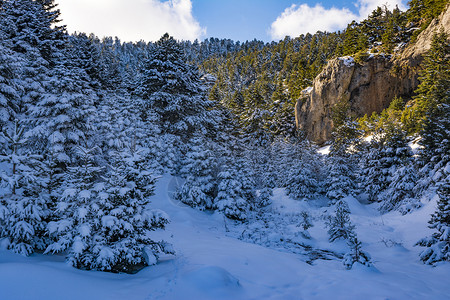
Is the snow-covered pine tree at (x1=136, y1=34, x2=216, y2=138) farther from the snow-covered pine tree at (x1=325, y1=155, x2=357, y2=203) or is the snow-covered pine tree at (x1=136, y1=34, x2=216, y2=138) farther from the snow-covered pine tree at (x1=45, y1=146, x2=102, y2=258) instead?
the snow-covered pine tree at (x1=45, y1=146, x2=102, y2=258)

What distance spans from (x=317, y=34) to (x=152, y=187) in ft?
468

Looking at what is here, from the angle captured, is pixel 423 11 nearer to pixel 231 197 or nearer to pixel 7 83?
pixel 231 197

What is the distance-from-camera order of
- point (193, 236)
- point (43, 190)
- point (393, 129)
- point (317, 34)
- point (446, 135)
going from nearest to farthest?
point (43, 190)
point (193, 236)
point (446, 135)
point (393, 129)
point (317, 34)

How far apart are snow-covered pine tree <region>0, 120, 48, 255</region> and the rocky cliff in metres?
42.0

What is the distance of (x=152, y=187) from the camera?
25.2 feet

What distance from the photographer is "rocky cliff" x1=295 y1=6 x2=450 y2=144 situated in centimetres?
3716

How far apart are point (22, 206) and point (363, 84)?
47078mm

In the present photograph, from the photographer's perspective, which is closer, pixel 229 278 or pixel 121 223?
pixel 229 278

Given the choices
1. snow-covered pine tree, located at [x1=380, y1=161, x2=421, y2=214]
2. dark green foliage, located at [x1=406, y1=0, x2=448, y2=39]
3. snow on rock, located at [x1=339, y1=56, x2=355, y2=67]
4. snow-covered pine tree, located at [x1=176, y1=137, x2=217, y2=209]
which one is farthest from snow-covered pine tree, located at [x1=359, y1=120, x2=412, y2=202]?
dark green foliage, located at [x1=406, y1=0, x2=448, y2=39]

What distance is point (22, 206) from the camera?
261 inches

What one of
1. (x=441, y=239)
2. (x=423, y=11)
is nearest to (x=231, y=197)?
(x=441, y=239)

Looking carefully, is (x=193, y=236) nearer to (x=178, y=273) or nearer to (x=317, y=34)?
(x=178, y=273)

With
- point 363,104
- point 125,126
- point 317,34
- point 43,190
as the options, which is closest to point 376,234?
point 43,190

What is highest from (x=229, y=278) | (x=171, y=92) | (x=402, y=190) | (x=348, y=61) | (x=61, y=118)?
(x=348, y=61)
